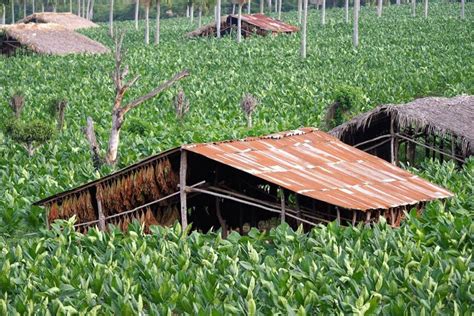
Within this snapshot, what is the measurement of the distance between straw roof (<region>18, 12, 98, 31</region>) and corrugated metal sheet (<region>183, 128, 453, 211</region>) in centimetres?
4297

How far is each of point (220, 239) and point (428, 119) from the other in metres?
8.95

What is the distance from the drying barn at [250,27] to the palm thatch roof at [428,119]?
1168 inches

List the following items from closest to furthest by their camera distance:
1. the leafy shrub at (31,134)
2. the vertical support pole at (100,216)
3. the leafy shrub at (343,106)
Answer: the vertical support pole at (100,216)
the leafy shrub at (31,134)
the leafy shrub at (343,106)

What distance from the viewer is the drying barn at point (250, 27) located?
5309cm

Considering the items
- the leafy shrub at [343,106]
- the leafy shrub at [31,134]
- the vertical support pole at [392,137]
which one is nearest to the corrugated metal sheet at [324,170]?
the vertical support pole at [392,137]

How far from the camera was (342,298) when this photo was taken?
39.7 feet

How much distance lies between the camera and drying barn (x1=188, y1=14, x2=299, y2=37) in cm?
5309

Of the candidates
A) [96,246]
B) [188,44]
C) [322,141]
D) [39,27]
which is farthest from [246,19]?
[96,246]

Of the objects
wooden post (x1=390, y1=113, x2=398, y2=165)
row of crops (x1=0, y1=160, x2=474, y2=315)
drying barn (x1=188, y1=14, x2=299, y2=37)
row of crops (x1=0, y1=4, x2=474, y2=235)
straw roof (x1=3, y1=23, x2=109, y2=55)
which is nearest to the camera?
row of crops (x1=0, y1=160, x2=474, y2=315)

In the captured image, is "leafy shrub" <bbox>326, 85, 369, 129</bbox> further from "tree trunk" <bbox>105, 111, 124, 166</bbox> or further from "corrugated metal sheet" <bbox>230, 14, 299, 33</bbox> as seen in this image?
"corrugated metal sheet" <bbox>230, 14, 299, 33</bbox>

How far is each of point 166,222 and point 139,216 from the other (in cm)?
48

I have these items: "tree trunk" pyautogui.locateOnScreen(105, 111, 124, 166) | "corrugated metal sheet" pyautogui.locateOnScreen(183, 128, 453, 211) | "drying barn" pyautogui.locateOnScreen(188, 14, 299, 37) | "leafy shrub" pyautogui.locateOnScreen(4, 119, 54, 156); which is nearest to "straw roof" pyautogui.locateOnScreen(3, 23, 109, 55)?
"drying barn" pyautogui.locateOnScreen(188, 14, 299, 37)

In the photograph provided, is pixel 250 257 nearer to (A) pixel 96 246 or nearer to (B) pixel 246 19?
(A) pixel 96 246

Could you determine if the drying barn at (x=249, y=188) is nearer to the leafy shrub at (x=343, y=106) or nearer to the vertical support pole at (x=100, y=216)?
the vertical support pole at (x=100, y=216)
